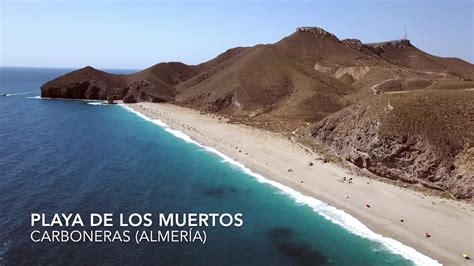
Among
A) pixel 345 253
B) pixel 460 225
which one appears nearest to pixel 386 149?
pixel 460 225

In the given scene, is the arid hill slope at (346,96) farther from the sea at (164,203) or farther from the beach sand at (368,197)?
the sea at (164,203)

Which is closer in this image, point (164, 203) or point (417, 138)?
point (164, 203)

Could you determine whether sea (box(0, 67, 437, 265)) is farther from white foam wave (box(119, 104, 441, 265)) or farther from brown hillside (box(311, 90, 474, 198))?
brown hillside (box(311, 90, 474, 198))

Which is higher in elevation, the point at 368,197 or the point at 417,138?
the point at 417,138

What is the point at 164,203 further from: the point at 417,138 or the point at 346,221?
the point at 417,138

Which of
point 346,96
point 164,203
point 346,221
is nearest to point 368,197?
point 346,221

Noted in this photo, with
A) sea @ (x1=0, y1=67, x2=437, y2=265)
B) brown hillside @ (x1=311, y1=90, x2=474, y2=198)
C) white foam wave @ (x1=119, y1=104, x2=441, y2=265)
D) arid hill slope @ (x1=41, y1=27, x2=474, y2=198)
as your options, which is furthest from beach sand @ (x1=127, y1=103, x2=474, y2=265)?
arid hill slope @ (x1=41, y1=27, x2=474, y2=198)

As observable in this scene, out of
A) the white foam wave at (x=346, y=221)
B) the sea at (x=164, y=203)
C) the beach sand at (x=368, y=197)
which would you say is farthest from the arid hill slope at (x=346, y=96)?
the sea at (x=164, y=203)
